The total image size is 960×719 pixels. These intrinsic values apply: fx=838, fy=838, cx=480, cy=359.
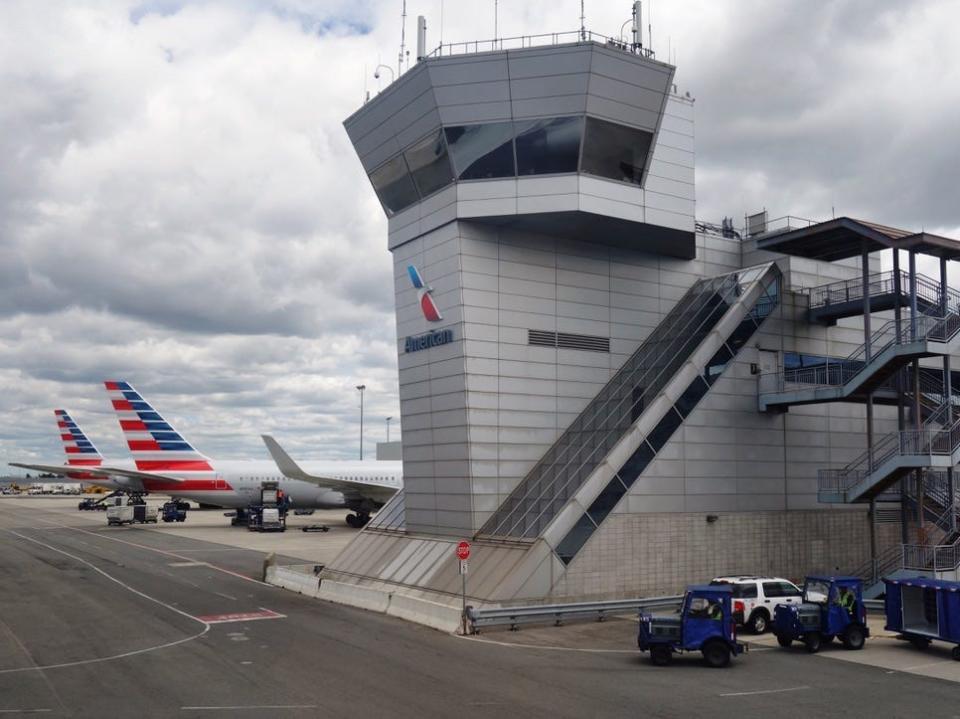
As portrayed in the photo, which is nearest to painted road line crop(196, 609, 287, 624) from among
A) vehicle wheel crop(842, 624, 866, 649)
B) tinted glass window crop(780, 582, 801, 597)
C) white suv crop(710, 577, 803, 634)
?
white suv crop(710, 577, 803, 634)

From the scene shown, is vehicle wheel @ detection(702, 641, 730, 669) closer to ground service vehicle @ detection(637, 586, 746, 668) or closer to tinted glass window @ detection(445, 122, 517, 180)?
ground service vehicle @ detection(637, 586, 746, 668)

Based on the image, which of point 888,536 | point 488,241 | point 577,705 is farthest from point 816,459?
point 577,705

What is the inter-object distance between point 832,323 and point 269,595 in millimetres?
27405

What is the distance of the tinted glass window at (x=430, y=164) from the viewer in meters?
32.9

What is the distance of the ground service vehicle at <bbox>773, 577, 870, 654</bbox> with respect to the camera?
22.4 meters

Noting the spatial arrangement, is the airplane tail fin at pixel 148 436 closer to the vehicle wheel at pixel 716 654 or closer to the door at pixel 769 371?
the door at pixel 769 371

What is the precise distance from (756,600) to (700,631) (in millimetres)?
5702

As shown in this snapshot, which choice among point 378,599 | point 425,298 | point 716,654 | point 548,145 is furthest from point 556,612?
point 548,145

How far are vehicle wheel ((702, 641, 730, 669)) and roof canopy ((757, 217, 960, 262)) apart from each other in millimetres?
17474

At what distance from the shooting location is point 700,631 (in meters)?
20.6

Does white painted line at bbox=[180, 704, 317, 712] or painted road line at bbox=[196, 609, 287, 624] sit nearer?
white painted line at bbox=[180, 704, 317, 712]

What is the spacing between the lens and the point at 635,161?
33156 millimetres

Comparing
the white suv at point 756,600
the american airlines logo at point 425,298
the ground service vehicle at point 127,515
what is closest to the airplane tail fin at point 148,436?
the ground service vehicle at point 127,515

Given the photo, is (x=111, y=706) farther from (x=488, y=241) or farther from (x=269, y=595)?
(x=488, y=241)
